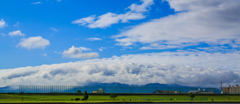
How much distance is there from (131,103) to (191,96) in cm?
4957

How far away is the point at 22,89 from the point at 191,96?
114 meters

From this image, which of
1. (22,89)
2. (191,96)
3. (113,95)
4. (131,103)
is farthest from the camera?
(22,89)

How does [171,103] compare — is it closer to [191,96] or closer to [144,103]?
[144,103]

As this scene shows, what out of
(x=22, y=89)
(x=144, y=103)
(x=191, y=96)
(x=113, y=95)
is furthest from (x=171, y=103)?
(x=22, y=89)

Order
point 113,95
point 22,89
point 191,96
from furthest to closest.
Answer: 1. point 22,89
2. point 191,96
3. point 113,95

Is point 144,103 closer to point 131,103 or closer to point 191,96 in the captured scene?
point 131,103

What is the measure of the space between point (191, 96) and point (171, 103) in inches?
1552

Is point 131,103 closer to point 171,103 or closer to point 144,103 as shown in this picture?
point 144,103

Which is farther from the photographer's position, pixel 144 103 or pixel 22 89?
pixel 22 89

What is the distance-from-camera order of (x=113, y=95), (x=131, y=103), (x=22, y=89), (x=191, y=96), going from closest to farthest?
(x=131, y=103) < (x=113, y=95) < (x=191, y=96) < (x=22, y=89)

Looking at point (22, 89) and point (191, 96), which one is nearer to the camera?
point (191, 96)

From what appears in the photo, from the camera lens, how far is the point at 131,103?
103 m

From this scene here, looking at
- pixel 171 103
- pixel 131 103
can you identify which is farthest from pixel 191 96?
pixel 131 103

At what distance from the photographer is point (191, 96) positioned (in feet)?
453
